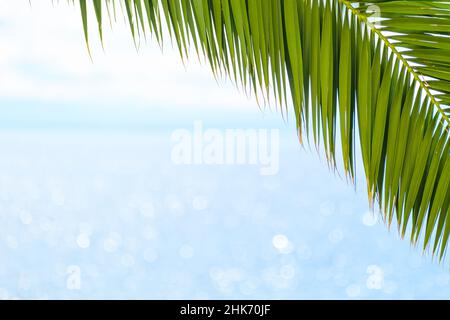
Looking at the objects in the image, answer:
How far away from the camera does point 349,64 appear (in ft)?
1.58

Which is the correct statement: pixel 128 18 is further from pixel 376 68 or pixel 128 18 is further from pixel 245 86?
pixel 376 68

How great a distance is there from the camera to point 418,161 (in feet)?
1.60

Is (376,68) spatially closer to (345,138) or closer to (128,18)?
(345,138)

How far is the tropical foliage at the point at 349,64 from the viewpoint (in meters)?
0.48

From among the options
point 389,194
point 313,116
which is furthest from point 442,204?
point 313,116

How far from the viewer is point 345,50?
0.48m

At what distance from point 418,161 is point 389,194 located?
1.8 inches

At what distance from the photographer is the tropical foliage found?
1.56 ft
